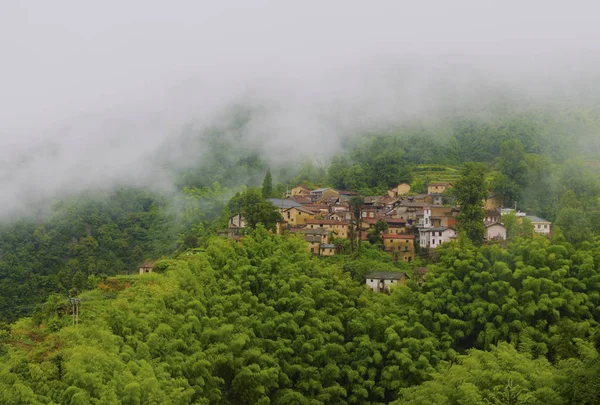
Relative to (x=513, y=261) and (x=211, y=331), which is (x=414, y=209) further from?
(x=211, y=331)

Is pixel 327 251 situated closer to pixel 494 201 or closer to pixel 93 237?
pixel 494 201

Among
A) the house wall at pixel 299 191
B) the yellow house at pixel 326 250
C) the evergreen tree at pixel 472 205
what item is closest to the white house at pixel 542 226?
the evergreen tree at pixel 472 205

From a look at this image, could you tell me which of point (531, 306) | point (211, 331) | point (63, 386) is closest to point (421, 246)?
point (531, 306)

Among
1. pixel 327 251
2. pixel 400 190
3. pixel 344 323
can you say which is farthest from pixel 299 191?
pixel 344 323

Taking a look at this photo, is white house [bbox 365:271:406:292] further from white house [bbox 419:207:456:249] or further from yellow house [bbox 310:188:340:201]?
yellow house [bbox 310:188:340:201]

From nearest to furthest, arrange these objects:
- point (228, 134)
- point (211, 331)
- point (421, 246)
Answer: point (211, 331) → point (421, 246) → point (228, 134)

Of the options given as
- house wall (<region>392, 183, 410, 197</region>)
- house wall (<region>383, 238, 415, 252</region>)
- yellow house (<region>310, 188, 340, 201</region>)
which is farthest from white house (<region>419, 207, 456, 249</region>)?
yellow house (<region>310, 188, 340, 201</region>)

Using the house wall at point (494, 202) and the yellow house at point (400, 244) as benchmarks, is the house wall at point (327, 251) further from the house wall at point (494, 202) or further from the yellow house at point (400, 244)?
the house wall at point (494, 202)
